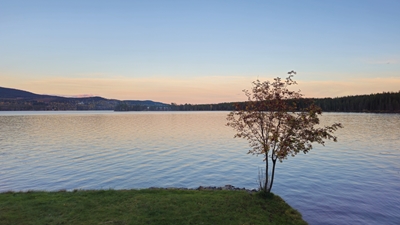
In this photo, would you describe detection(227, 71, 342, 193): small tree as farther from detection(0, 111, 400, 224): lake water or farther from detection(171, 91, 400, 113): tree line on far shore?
detection(171, 91, 400, 113): tree line on far shore

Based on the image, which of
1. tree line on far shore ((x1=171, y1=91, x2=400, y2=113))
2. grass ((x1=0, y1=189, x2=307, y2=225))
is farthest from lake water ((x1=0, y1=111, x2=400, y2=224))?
tree line on far shore ((x1=171, y1=91, x2=400, y2=113))

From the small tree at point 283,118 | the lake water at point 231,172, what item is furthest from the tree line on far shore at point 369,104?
the small tree at point 283,118

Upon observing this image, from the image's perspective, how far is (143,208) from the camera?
11.4 m

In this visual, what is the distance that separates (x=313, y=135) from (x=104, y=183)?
1458 cm

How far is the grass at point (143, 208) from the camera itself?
1029 centimetres

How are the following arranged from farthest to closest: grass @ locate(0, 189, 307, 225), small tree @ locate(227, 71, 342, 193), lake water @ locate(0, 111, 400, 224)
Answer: lake water @ locate(0, 111, 400, 224) < small tree @ locate(227, 71, 342, 193) < grass @ locate(0, 189, 307, 225)

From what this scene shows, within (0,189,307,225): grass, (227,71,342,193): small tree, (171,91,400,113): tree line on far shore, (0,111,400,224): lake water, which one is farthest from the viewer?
(171,91,400,113): tree line on far shore

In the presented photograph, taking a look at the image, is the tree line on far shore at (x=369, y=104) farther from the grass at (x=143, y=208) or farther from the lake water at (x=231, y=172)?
the grass at (x=143, y=208)

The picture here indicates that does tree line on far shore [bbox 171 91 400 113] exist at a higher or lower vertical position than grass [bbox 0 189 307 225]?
higher

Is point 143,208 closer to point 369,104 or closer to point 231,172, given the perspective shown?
point 231,172

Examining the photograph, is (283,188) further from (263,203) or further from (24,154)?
(24,154)

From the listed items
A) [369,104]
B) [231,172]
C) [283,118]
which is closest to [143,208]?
[283,118]

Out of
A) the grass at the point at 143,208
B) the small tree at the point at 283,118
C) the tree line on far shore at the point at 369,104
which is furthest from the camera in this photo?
the tree line on far shore at the point at 369,104

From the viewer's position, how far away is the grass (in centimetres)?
1029
